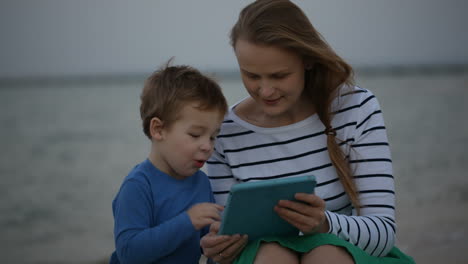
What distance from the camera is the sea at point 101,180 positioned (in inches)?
215

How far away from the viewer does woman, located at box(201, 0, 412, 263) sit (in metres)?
2.21

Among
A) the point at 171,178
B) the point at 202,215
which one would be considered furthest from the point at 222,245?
the point at 171,178

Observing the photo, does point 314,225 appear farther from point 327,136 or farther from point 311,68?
point 311,68

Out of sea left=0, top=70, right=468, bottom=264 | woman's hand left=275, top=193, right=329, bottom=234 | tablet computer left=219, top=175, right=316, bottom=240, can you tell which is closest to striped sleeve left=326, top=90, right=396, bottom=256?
woman's hand left=275, top=193, right=329, bottom=234

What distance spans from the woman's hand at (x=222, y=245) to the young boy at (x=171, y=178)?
68 mm

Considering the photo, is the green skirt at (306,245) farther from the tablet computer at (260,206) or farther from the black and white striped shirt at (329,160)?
the black and white striped shirt at (329,160)

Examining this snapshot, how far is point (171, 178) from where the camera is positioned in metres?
2.44

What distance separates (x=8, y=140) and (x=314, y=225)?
11495 mm

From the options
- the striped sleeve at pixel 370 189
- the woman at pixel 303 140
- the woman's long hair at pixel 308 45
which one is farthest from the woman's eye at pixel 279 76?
the striped sleeve at pixel 370 189

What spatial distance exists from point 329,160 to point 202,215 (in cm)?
68

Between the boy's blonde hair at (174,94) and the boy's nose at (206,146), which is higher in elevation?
the boy's blonde hair at (174,94)

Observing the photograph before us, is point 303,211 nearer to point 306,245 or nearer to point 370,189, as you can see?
point 306,245

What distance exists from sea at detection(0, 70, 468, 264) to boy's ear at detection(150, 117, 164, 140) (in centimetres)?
258

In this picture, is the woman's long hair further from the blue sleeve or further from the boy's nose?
the blue sleeve
